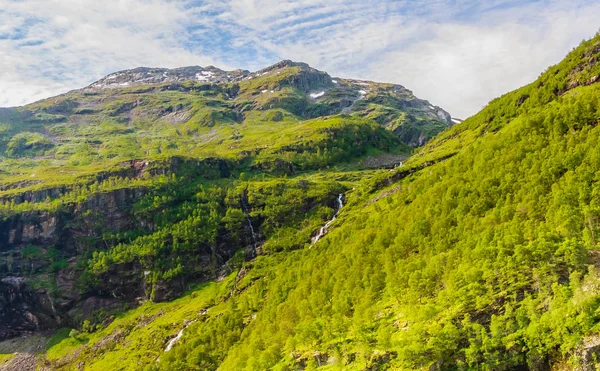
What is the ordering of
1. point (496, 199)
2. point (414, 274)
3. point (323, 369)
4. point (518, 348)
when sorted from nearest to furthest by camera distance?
1. point (518, 348)
2. point (323, 369)
3. point (414, 274)
4. point (496, 199)

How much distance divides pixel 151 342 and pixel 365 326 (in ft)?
424

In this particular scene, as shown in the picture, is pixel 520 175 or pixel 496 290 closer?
pixel 496 290

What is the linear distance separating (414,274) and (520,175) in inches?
1945

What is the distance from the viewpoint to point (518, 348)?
6197cm

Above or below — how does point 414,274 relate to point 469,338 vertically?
above

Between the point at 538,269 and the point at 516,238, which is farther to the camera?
the point at 516,238

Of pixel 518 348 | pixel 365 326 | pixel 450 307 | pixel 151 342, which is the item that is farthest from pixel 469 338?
pixel 151 342

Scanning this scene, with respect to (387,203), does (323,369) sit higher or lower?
lower

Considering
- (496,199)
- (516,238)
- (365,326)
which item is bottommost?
(365,326)

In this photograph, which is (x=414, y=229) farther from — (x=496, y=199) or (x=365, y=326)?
(x=365, y=326)

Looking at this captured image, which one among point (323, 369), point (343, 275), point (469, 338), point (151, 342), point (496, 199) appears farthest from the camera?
point (151, 342)

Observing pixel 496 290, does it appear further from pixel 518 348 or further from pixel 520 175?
pixel 520 175

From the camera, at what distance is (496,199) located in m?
116

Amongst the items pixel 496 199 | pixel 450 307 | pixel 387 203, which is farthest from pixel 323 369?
pixel 387 203
